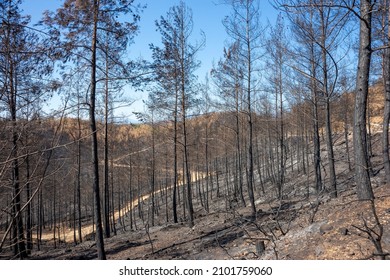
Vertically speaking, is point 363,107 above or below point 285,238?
above

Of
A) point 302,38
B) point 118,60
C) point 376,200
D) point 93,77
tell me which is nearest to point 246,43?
point 302,38

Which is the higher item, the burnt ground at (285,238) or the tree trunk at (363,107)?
the tree trunk at (363,107)

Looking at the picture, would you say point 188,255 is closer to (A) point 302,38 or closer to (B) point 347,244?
(B) point 347,244

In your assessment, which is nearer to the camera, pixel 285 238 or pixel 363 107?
pixel 363 107

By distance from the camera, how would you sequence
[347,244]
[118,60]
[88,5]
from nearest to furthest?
1. [347,244]
2. [88,5]
3. [118,60]

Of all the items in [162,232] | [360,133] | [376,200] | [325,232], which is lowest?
[162,232]

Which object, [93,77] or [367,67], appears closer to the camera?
[367,67]

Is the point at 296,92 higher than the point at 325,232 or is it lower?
higher

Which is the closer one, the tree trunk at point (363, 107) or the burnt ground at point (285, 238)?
the burnt ground at point (285, 238)

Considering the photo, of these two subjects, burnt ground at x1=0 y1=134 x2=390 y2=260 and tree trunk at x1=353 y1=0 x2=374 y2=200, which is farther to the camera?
tree trunk at x1=353 y1=0 x2=374 y2=200

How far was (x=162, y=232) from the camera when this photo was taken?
1362 centimetres

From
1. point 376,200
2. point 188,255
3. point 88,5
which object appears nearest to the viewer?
point 376,200

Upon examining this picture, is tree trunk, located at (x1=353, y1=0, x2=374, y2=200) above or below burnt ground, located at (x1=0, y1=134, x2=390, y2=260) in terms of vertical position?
above
